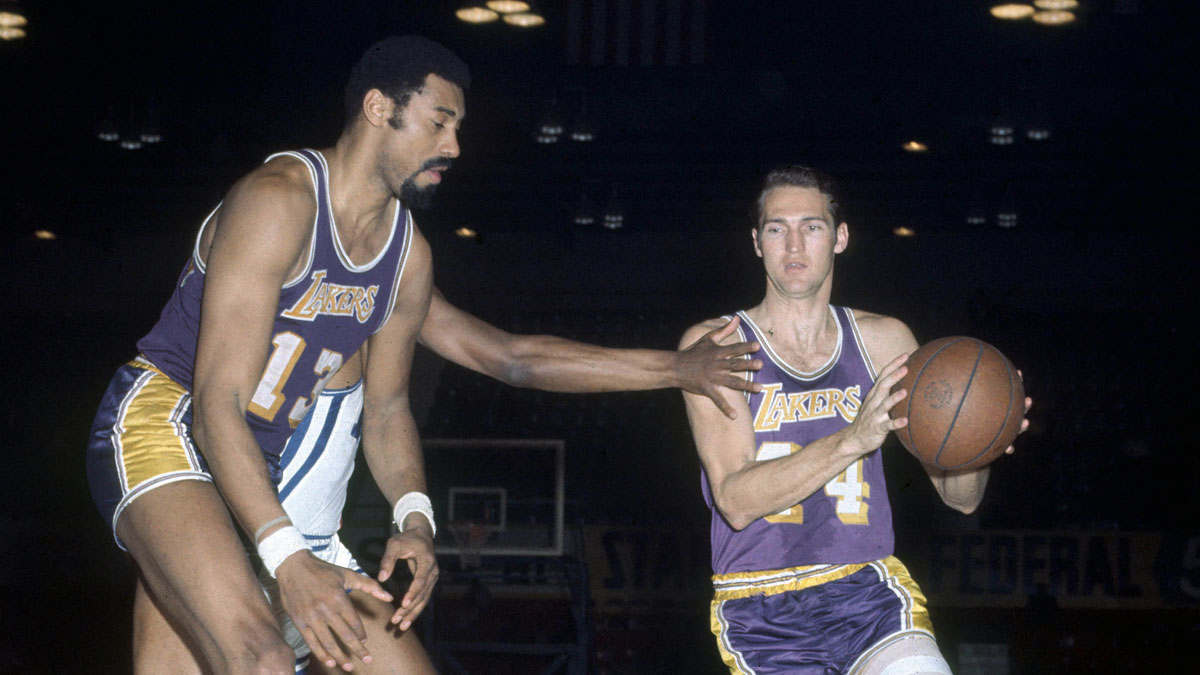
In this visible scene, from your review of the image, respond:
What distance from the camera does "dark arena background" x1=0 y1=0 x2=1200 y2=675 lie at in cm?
1016

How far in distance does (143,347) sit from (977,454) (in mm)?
2438

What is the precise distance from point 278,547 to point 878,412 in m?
1.57

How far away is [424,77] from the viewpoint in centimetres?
324

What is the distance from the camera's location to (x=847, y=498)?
11.4 feet

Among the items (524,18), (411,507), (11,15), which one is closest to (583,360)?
(411,507)

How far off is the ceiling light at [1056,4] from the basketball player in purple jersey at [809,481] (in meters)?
6.49

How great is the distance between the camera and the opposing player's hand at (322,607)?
2.47 m

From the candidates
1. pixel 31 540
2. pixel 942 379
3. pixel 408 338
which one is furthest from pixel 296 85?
pixel 942 379

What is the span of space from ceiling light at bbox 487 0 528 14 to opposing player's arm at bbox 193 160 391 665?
22.9ft

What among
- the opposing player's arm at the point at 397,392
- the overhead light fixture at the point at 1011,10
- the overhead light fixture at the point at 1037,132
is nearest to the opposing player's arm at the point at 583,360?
the opposing player's arm at the point at 397,392

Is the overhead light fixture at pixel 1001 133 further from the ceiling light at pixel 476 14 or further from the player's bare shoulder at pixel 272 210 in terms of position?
the player's bare shoulder at pixel 272 210

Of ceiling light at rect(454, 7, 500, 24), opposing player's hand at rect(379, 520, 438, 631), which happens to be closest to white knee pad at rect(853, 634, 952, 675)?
opposing player's hand at rect(379, 520, 438, 631)

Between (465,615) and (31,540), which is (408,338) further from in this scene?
(31,540)

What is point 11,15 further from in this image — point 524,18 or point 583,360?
point 583,360
